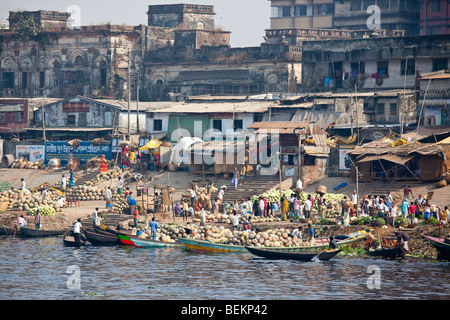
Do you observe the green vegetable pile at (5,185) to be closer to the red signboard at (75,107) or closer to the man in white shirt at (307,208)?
the red signboard at (75,107)

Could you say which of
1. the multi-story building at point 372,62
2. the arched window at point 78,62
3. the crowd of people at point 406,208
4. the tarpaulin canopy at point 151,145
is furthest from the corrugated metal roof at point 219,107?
the crowd of people at point 406,208

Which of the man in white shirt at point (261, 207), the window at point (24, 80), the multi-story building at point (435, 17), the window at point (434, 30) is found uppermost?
the multi-story building at point (435, 17)

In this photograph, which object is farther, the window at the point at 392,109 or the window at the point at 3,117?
the window at the point at 3,117

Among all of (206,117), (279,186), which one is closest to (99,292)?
(279,186)

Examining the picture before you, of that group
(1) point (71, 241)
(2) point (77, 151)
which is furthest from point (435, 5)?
(1) point (71, 241)

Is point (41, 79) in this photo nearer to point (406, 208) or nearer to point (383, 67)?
point (383, 67)

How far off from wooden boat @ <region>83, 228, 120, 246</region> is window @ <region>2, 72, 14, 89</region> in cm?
3314

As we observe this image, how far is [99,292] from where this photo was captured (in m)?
29.8

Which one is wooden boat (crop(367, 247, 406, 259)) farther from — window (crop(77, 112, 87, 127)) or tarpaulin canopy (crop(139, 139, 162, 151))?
window (crop(77, 112, 87, 127))

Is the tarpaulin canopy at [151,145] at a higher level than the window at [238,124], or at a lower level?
lower

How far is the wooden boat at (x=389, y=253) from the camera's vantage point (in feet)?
115

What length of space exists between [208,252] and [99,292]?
28.6ft

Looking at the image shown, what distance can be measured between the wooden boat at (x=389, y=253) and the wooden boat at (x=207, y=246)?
5902mm
